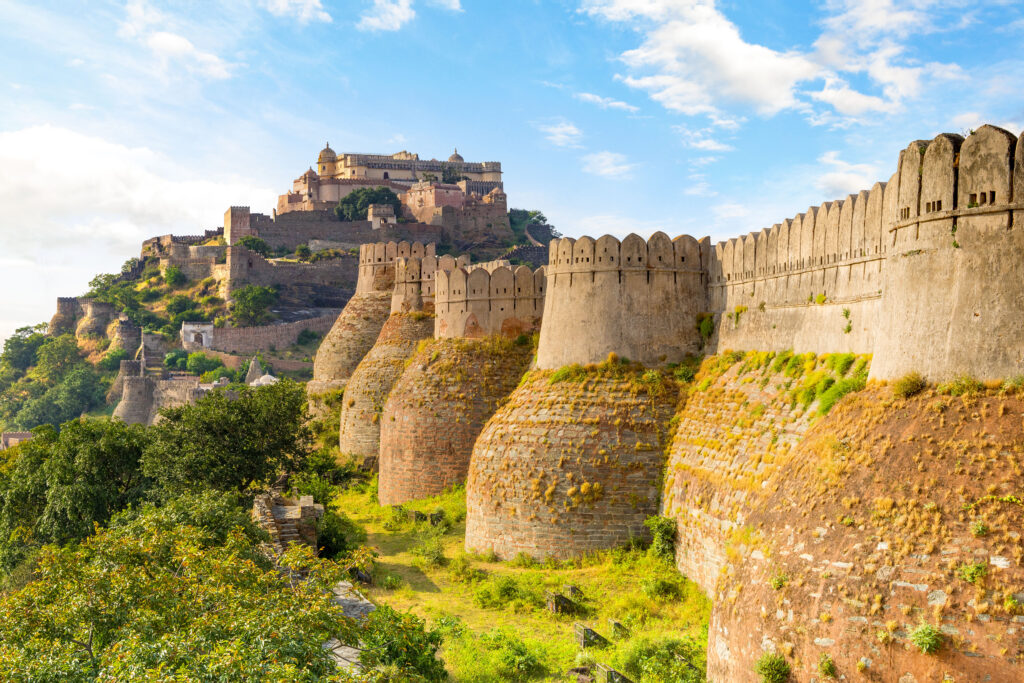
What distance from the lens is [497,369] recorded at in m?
23.2

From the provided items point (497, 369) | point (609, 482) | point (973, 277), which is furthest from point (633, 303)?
point (973, 277)

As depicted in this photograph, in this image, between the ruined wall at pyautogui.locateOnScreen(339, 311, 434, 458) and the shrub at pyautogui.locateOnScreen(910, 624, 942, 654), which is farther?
the ruined wall at pyautogui.locateOnScreen(339, 311, 434, 458)

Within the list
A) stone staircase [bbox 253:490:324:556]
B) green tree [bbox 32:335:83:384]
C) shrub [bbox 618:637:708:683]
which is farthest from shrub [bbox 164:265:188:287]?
shrub [bbox 618:637:708:683]

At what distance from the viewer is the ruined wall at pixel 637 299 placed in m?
18.4

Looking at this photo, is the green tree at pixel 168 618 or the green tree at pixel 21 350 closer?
the green tree at pixel 168 618

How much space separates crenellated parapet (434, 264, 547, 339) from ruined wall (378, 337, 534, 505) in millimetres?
401

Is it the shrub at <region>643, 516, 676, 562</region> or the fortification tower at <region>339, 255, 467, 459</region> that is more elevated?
Result: the fortification tower at <region>339, 255, 467, 459</region>

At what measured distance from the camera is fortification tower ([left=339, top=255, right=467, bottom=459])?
91.5ft

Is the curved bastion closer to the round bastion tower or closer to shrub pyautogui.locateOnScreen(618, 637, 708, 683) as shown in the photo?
shrub pyautogui.locateOnScreen(618, 637, 708, 683)

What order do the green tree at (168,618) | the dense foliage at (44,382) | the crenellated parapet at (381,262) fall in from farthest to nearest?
the dense foliage at (44,382), the crenellated parapet at (381,262), the green tree at (168,618)

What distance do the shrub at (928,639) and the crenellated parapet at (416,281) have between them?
2146 cm

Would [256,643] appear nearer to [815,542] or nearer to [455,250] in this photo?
[815,542]

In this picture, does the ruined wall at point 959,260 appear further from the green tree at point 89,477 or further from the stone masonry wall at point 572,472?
the green tree at point 89,477

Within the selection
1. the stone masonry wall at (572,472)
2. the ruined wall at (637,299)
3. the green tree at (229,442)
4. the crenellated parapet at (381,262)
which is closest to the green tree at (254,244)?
the crenellated parapet at (381,262)
